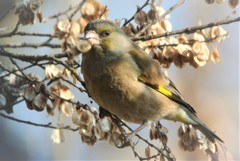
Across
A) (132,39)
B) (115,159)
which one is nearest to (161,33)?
(132,39)

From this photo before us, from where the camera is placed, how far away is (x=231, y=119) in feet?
23.1

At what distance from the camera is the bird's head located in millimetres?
3266

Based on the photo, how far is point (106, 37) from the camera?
3.49 meters

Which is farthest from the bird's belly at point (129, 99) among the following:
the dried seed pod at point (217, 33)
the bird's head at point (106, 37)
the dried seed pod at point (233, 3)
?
the dried seed pod at point (233, 3)

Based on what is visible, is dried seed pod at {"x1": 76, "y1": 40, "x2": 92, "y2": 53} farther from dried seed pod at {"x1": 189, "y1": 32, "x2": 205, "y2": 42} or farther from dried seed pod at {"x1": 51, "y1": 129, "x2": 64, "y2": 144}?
dried seed pod at {"x1": 189, "y1": 32, "x2": 205, "y2": 42}

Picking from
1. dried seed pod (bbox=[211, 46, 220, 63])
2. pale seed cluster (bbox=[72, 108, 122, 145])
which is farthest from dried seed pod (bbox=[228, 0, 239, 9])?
pale seed cluster (bbox=[72, 108, 122, 145])

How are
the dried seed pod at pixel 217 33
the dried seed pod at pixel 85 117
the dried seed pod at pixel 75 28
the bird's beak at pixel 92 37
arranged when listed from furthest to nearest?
the dried seed pod at pixel 217 33 < the bird's beak at pixel 92 37 < the dried seed pod at pixel 75 28 < the dried seed pod at pixel 85 117

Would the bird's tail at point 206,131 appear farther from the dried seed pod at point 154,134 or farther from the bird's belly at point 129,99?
the dried seed pod at point 154,134

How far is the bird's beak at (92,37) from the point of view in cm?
324

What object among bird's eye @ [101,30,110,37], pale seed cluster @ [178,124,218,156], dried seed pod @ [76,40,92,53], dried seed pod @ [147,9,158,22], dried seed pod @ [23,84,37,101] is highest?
dried seed pod @ [147,9,158,22]

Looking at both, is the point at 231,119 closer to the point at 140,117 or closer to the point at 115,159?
the point at 115,159

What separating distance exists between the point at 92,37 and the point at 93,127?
0.58m

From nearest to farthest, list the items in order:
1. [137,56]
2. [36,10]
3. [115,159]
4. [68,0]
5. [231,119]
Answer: [36,10]
[137,56]
[68,0]
[115,159]
[231,119]

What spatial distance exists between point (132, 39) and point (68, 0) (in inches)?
73.0
